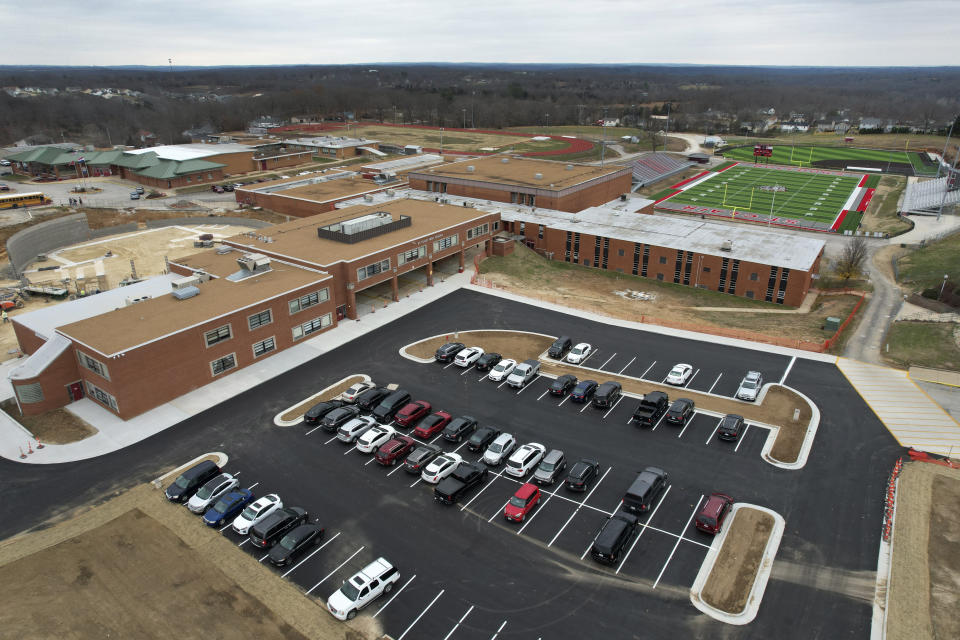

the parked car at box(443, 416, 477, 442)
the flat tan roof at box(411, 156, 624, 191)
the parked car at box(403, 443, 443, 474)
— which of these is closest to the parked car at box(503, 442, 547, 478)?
the parked car at box(443, 416, 477, 442)

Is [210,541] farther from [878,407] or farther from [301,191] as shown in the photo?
[301,191]

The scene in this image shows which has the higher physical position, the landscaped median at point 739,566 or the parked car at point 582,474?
the parked car at point 582,474

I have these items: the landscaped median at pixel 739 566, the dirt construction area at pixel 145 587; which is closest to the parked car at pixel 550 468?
the landscaped median at pixel 739 566

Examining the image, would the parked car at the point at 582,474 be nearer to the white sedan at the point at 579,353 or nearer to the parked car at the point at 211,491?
the white sedan at the point at 579,353

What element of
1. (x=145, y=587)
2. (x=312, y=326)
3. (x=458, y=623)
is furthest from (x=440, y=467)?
(x=312, y=326)

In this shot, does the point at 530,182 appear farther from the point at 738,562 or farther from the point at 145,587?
the point at 145,587

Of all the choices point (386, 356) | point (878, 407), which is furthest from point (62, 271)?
point (878, 407)
